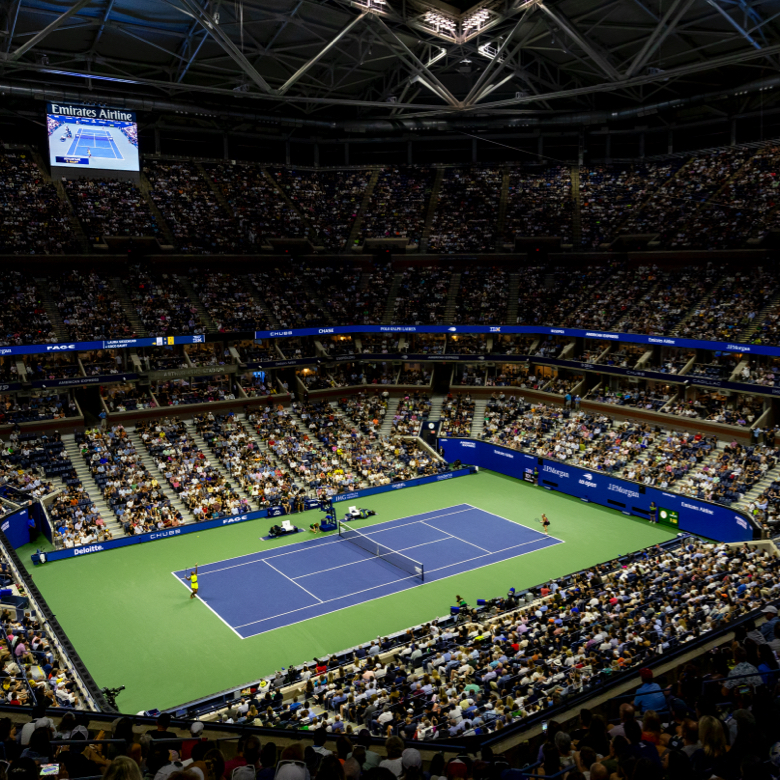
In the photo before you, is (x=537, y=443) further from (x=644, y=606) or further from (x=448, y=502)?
(x=644, y=606)

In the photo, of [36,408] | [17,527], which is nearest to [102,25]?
[36,408]

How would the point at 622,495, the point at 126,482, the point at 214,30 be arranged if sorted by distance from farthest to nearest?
the point at 622,495 < the point at 126,482 < the point at 214,30

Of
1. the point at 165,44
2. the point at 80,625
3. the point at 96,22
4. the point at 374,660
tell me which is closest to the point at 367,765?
the point at 374,660

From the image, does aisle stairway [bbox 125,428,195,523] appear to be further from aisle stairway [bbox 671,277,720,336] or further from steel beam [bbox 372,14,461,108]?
aisle stairway [bbox 671,277,720,336]

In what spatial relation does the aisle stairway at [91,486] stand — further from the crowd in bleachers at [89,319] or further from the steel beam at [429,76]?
the steel beam at [429,76]

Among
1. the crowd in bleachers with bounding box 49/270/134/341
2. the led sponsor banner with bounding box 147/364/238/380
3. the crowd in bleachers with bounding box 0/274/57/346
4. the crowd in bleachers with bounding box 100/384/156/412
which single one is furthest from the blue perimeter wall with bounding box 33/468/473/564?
the crowd in bleachers with bounding box 49/270/134/341

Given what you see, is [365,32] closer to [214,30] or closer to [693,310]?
[214,30]
